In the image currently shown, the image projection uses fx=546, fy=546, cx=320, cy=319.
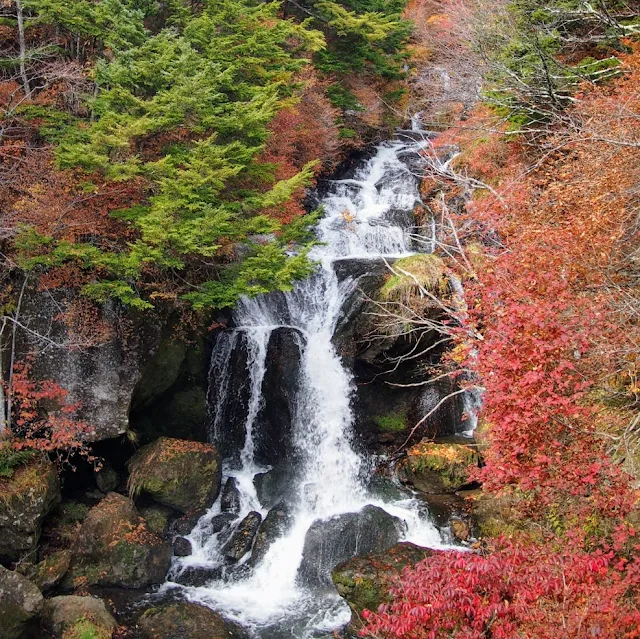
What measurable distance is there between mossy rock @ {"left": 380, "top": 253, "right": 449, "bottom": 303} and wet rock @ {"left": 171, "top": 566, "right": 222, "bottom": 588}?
724cm

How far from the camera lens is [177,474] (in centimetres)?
1157

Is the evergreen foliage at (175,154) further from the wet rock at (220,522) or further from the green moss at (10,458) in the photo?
the wet rock at (220,522)

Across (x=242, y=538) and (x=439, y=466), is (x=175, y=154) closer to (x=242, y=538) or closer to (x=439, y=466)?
(x=242, y=538)

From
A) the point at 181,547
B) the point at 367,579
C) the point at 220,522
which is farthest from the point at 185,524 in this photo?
the point at 367,579

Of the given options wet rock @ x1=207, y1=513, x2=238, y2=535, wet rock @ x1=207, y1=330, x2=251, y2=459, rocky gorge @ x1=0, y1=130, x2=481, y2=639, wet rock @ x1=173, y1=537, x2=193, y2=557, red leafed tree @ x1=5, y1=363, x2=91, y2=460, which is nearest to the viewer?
rocky gorge @ x1=0, y1=130, x2=481, y2=639

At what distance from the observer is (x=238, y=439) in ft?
44.7

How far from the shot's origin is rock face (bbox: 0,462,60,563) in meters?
9.77

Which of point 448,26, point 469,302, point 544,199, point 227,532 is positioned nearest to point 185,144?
point 469,302

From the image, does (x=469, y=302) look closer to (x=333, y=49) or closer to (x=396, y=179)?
(x=396, y=179)

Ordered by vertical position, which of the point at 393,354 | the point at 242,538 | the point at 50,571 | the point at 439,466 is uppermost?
the point at 393,354

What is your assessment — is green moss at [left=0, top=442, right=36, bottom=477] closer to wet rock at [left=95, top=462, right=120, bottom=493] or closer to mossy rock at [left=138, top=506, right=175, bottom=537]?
wet rock at [left=95, top=462, right=120, bottom=493]

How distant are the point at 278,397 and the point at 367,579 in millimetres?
5521

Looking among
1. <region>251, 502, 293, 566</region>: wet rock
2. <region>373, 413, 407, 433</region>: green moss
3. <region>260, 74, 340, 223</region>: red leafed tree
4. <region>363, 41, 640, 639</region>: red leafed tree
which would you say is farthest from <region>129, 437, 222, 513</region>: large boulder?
<region>260, 74, 340, 223</region>: red leafed tree

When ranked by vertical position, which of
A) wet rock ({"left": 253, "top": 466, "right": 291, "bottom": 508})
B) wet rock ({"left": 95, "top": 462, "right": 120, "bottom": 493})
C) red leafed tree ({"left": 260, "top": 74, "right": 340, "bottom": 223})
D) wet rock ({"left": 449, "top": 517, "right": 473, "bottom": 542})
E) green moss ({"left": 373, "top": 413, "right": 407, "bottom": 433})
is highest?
red leafed tree ({"left": 260, "top": 74, "right": 340, "bottom": 223})
